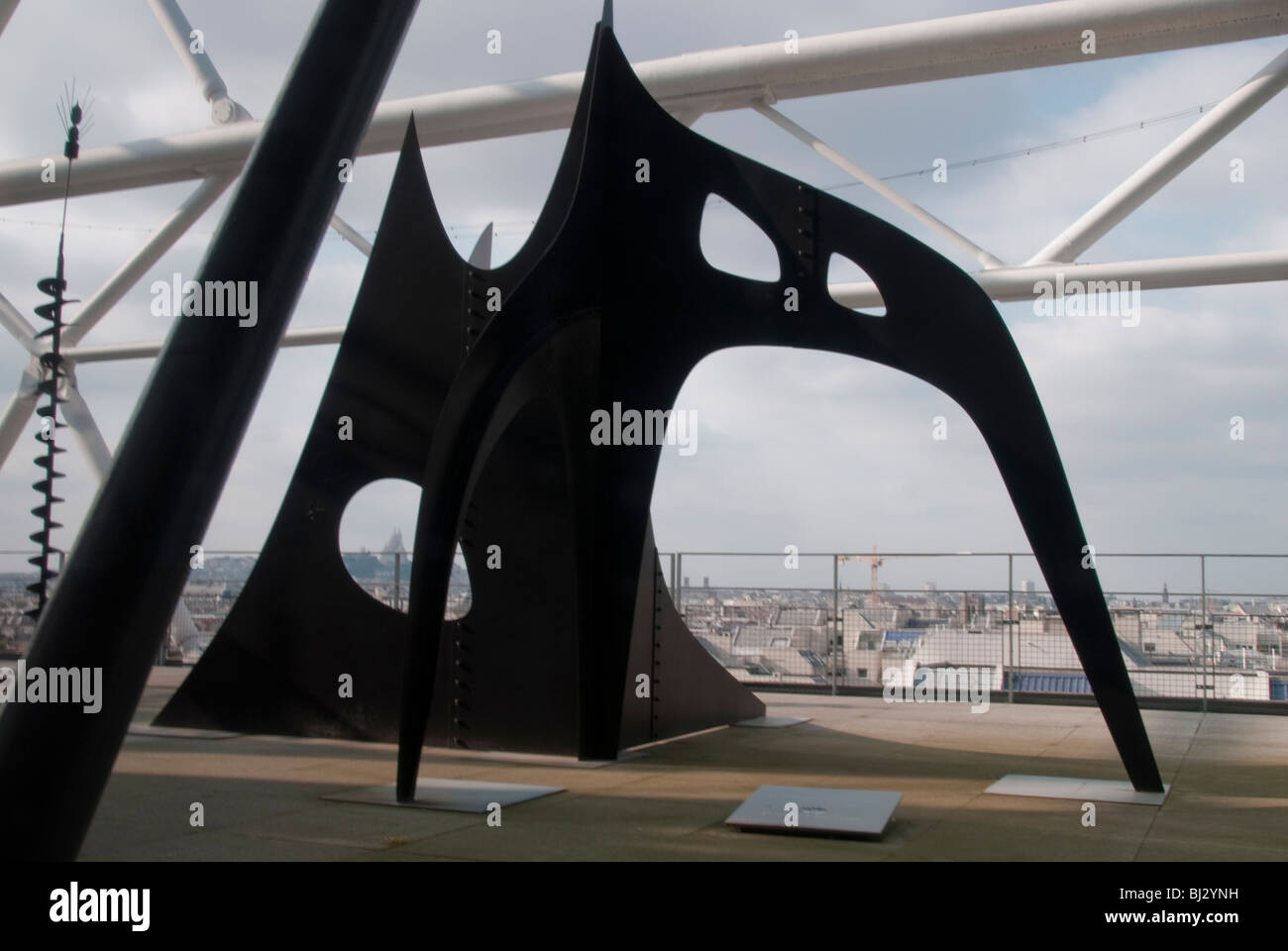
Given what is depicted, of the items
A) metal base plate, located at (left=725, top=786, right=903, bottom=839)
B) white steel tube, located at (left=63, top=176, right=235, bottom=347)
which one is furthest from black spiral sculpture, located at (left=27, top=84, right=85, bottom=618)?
white steel tube, located at (left=63, top=176, right=235, bottom=347)

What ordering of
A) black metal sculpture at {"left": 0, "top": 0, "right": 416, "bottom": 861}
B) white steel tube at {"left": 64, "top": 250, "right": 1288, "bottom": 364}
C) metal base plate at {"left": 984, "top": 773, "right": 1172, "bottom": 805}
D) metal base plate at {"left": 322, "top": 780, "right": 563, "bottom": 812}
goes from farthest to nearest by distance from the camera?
1. white steel tube at {"left": 64, "top": 250, "right": 1288, "bottom": 364}
2. metal base plate at {"left": 984, "top": 773, "right": 1172, "bottom": 805}
3. metal base plate at {"left": 322, "top": 780, "right": 563, "bottom": 812}
4. black metal sculpture at {"left": 0, "top": 0, "right": 416, "bottom": 861}

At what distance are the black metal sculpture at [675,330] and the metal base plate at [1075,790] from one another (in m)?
0.17

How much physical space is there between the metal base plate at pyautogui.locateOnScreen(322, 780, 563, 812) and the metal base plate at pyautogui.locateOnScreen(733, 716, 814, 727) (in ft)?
12.6

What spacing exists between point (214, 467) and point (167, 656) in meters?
15.0

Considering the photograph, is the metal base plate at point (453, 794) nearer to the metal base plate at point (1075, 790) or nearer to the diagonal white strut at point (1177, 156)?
the metal base plate at point (1075, 790)

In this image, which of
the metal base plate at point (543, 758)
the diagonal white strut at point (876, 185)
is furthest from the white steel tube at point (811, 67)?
the metal base plate at point (543, 758)

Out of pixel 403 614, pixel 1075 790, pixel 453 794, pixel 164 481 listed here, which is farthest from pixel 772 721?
pixel 164 481

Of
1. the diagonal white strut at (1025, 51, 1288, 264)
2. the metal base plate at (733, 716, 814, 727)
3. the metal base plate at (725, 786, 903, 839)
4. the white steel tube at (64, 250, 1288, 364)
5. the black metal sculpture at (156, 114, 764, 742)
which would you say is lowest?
the metal base plate at (733, 716, 814, 727)

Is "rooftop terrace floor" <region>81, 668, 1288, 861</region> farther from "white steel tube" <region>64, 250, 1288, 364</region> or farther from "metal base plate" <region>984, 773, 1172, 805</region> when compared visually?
"white steel tube" <region>64, 250, 1288, 364</region>

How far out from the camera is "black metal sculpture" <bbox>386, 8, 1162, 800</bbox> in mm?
6777

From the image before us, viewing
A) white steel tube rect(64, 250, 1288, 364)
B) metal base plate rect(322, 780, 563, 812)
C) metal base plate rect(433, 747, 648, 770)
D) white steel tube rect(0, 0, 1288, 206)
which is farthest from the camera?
white steel tube rect(64, 250, 1288, 364)

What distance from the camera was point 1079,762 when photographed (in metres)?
8.32
